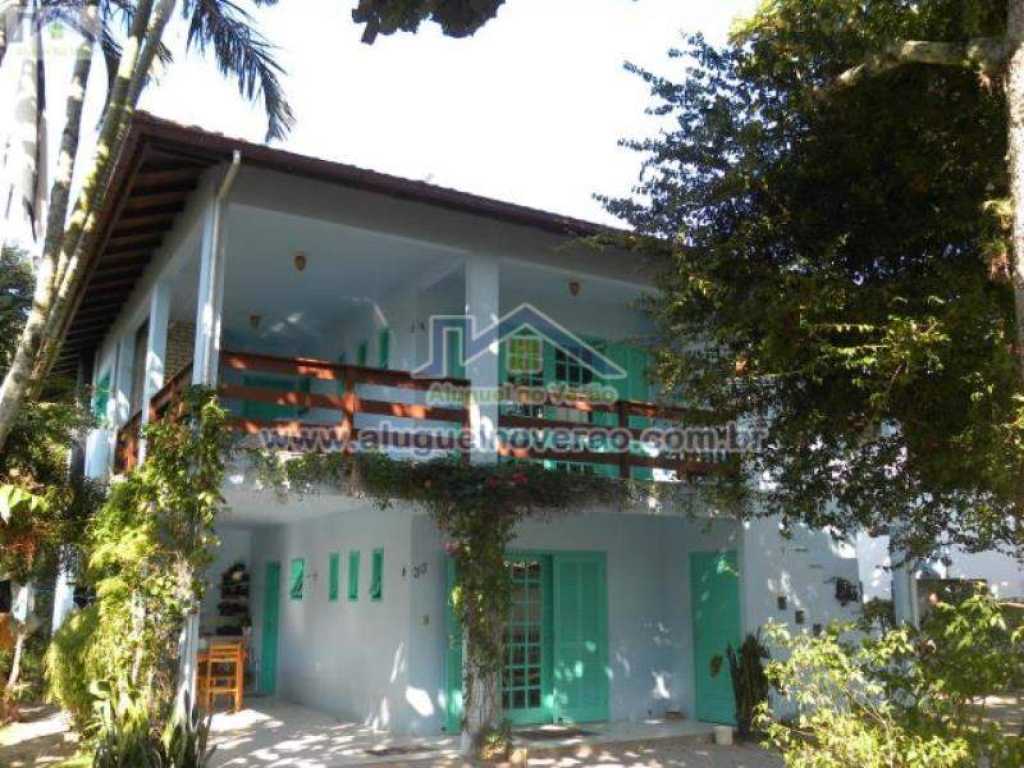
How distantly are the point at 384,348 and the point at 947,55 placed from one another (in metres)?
8.92

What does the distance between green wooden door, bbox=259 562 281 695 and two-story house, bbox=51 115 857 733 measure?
6.4 inches

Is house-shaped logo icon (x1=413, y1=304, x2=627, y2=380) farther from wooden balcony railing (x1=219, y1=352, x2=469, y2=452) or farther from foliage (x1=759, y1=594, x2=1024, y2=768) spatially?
foliage (x1=759, y1=594, x2=1024, y2=768)

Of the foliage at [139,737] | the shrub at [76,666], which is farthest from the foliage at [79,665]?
the foliage at [139,737]

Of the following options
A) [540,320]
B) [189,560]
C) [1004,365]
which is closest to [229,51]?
[540,320]

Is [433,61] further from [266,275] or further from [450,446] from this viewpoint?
[266,275]

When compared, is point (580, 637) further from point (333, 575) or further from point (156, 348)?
point (156, 348)

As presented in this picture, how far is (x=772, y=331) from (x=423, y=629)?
20.7ft

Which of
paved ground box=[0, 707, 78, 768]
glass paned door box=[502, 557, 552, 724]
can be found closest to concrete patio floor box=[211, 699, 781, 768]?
glass paned door box=[502, 557, 552, 724]

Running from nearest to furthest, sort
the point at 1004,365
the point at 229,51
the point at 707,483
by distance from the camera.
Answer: the point at 1004,365 → the point at 707,483 → the point at 229,51

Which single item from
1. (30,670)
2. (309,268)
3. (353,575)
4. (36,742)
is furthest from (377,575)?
(30,670)

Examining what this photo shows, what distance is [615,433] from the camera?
12180 mm

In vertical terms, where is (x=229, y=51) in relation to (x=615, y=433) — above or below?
above

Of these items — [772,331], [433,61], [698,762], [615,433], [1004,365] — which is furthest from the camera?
[615,433]

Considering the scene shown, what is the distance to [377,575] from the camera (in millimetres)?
12180
